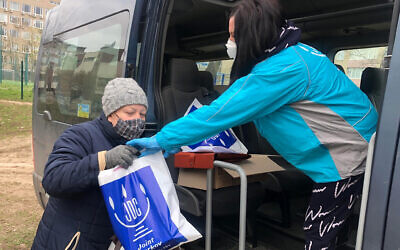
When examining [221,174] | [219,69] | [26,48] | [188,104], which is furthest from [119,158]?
[26,48]

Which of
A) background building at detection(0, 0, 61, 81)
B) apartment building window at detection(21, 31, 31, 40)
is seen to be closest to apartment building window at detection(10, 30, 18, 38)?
background building at detection(0, 0, 61, 81)

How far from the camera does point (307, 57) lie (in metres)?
1.43

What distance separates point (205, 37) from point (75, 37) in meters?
2.06

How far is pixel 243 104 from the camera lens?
1.41m

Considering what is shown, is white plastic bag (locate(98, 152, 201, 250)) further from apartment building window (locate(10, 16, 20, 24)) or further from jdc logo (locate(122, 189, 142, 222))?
apartment building window (locate(10, 16, 20, 24))

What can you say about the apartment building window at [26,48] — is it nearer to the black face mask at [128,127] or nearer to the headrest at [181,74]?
the headrest at [181,74]

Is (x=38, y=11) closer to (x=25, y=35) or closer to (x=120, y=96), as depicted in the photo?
(x=25, y=35)

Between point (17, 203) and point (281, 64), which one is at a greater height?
point (281, 64)

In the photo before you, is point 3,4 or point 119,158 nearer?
point 119,158

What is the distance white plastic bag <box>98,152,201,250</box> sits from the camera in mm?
1349

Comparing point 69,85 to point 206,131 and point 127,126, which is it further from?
point 206,131

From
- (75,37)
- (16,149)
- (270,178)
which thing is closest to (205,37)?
(75,37)

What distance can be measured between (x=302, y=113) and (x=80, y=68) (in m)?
1.99

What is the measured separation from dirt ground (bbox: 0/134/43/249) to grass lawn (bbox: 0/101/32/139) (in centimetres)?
220
